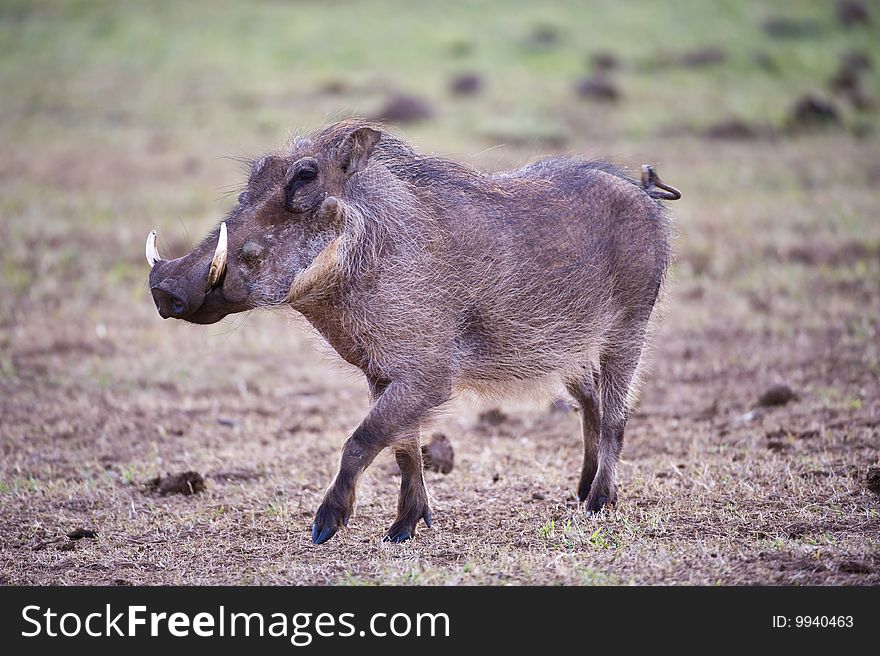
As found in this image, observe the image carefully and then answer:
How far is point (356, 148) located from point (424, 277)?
57 centimetres

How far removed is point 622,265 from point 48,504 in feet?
9.11

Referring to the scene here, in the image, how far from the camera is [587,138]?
14.5m

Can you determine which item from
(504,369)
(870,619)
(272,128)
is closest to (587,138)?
(272,128)

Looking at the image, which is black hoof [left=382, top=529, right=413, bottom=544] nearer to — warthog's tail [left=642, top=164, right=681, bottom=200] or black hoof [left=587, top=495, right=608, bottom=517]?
black hoof [left=587, top=495, right=608, bottom=517]

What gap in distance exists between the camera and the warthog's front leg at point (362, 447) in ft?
13.5

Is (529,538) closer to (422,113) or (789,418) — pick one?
(789,418)

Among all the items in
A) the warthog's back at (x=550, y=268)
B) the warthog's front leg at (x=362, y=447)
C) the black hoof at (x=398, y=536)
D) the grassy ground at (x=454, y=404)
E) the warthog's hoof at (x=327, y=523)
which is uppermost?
the warthog's back at (x=550, y=268)

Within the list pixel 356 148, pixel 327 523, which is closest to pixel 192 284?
pixel 356 148

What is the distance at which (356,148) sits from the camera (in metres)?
4.29

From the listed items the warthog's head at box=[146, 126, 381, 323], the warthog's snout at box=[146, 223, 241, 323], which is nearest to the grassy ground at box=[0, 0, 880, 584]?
the warthog's head at box=[146, 126, 381, 323]

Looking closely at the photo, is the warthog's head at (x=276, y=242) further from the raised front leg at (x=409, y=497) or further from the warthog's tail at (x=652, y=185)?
the warthog's tail at (x=652, y=185)

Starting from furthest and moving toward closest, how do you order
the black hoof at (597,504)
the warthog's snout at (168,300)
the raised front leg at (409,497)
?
1. the black hoof at (597,504)
2. the raised front leg at (409,497)
3. the warthog's snout at (168,300)

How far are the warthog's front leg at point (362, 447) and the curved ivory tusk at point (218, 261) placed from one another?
766mm

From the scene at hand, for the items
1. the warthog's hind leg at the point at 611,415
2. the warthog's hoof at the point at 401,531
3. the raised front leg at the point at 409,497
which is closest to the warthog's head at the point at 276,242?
the raised front leg at the point at 409,497
